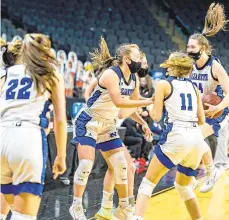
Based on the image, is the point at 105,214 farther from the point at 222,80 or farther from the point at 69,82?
the point at 69,82

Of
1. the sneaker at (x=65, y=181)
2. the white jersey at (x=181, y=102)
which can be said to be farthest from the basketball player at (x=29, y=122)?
the sneaker at (x=65, y=181)

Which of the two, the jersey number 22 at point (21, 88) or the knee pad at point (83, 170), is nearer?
the jersey number 22 at point (21, 88)

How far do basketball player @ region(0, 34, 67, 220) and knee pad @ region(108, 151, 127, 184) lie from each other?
163 centimetres

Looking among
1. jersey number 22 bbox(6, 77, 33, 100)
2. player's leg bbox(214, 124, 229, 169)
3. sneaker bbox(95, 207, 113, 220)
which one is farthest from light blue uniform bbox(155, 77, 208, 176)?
player's leg bbox(214, 124, 229, 169)

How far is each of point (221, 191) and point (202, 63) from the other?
73.8 inches

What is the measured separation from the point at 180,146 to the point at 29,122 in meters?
1.60

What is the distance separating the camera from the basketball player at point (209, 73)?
5.30m

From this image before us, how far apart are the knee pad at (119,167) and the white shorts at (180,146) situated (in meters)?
0.52

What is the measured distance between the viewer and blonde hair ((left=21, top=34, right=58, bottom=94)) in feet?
10.00

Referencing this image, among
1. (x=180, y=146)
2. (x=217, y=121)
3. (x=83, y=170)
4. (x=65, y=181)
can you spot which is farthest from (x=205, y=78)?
(x=65, y=181)

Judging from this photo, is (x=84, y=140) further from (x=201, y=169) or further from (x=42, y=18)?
(x=42, y=18)

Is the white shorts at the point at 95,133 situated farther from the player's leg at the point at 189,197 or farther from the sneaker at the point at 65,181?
the sneaker at the point at 65,181

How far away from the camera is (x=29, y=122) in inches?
121

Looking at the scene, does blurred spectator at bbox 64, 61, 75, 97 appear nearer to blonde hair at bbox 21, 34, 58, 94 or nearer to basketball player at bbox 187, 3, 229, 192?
basketball player at bbox 187, 3, 229, 192
